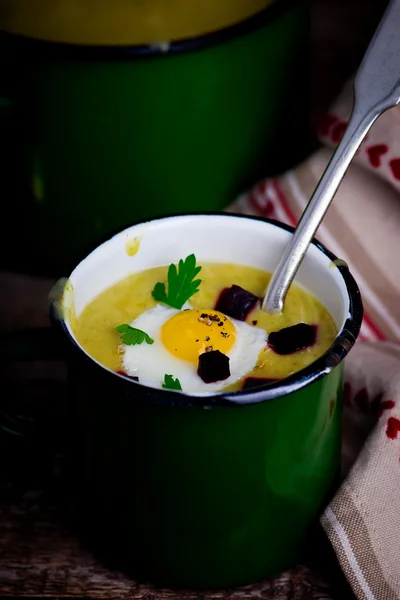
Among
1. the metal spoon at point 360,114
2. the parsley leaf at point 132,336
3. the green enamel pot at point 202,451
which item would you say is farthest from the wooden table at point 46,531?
the metal spoon at point 360,114

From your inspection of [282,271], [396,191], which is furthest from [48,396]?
[396,191]

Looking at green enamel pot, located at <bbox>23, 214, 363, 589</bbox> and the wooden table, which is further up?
green enamel pot, located at <bbox>23, 214, 363, 589</bbox>

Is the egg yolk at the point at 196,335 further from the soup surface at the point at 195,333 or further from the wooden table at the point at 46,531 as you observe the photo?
the wooden table at the point at 46,531

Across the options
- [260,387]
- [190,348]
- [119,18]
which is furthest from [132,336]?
[119,18]

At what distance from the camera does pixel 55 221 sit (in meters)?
1.19

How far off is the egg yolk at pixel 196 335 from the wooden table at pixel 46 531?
0.15m

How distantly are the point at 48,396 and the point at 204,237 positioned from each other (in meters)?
0.27

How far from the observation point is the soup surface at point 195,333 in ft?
2.90

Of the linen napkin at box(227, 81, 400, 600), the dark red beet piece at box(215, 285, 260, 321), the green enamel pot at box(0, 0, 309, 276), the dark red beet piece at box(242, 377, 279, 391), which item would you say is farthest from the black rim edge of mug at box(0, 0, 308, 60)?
the dark red beet piece at box(242, 377, 279, 391)

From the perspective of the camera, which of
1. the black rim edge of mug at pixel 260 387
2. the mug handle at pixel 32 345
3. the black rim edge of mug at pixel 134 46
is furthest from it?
the black rim edge of mug at pixel 134 46

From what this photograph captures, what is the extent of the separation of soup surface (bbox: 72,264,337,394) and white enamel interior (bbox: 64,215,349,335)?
1 centimetres

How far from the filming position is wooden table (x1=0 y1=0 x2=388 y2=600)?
A: 3.02 feet

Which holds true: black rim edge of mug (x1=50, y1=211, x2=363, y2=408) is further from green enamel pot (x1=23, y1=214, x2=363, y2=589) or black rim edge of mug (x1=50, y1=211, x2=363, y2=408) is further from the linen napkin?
the linen napkin

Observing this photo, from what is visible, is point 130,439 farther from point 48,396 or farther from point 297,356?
point 48,396
